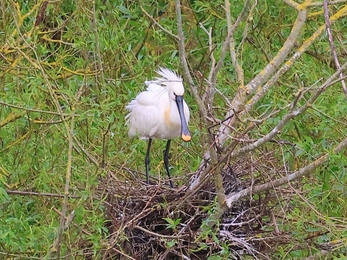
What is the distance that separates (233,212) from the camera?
5.09 meters

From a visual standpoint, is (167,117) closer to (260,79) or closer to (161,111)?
(161,111)

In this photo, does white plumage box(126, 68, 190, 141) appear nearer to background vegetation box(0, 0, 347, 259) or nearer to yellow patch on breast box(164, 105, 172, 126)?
yellow patch on breast box(164, 105, 172, 126)

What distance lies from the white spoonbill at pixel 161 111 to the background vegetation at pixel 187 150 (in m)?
0.10

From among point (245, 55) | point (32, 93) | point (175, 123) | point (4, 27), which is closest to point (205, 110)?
point (32, 93)

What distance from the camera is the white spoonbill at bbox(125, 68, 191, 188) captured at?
578cm

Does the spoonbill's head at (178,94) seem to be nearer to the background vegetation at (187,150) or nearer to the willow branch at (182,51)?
the background vegetation at (187,150)

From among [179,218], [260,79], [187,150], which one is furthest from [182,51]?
[187,150]

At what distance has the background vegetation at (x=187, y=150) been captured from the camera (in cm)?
445

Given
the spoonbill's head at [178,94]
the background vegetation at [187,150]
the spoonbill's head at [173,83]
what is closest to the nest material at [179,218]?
the background vegetation at [187,150]

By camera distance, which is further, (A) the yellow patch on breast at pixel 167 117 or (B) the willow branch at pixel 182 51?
(A) the yellow patch on breast at pixel 167 117

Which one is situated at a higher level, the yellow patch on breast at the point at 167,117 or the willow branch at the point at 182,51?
the willow branch at the point at 182,51

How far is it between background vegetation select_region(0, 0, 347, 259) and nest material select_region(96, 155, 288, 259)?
11mm

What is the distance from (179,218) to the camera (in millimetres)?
4922

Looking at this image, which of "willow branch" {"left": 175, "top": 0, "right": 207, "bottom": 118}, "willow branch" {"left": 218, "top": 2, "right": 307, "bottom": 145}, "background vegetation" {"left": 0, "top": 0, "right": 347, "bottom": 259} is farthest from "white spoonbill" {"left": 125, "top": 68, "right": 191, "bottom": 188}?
"willow branch" {"left": 175, "top": 0, "right": 207, "bottom": 118}
